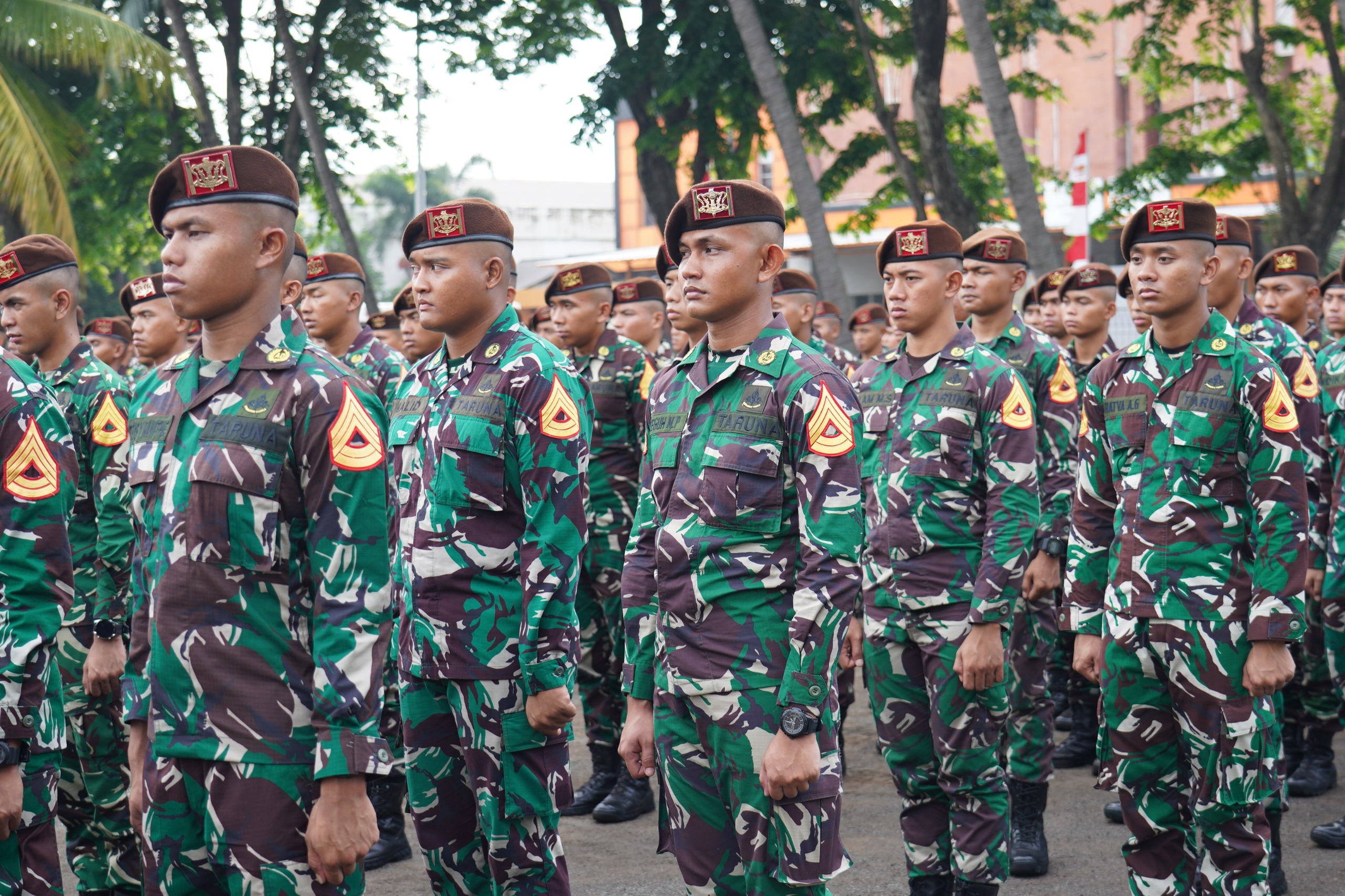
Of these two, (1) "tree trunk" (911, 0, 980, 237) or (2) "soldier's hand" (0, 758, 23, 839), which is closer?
(2) "soldier's hand" (0, 758, 23, 839)

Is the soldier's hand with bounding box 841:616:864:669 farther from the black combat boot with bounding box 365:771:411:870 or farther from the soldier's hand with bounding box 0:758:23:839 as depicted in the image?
the soldier's hand with bounding box 0:758:23:839

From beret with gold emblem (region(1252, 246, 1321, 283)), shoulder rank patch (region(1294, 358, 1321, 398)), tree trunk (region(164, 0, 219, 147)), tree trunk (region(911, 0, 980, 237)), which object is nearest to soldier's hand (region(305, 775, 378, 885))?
shoulder rank patch (region(1294, 358, 1321, 398))

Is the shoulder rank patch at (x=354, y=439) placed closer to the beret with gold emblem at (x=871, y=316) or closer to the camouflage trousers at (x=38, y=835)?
the camouflage trousers at (x=38, y=835)

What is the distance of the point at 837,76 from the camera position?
1661cm

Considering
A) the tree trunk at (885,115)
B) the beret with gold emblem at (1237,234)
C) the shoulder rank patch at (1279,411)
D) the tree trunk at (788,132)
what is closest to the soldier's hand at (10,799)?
the shoulder rank patch at (1279,411)

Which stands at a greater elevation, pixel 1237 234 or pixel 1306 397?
pixel 1237 234

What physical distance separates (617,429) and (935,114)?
8.80 metres

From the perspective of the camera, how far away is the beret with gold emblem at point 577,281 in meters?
7.65

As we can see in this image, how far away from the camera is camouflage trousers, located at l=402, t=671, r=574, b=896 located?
12.9ft

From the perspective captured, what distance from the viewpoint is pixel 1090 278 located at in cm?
798

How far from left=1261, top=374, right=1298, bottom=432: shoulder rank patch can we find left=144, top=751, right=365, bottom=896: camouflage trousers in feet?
10.4

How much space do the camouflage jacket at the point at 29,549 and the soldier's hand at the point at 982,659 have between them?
297 centimetres

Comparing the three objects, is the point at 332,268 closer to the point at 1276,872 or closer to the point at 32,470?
the point at 32,470

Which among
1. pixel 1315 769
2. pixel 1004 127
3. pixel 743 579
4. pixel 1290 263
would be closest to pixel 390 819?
pixel 743 579
